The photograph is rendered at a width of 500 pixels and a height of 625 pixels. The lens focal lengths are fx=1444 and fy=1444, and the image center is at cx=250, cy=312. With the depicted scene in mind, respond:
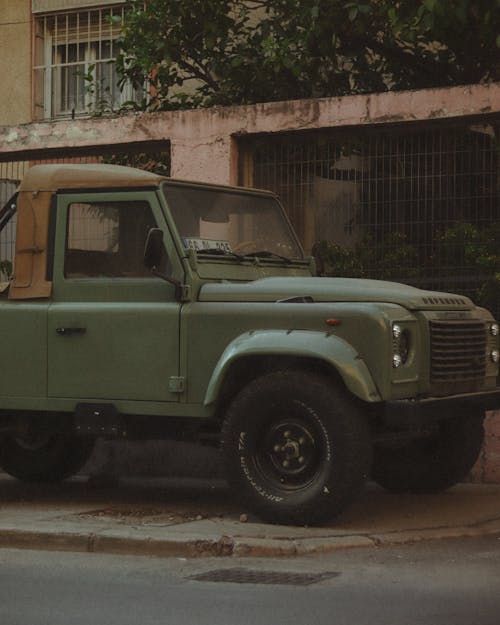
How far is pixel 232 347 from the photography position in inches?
344

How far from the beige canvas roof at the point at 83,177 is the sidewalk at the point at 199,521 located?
214cm

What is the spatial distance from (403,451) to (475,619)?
3958 millimetres

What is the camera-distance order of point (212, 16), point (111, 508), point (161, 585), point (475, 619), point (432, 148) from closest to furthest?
point (475, 619)
point (161, 585)
point (111, 508)
point (432, 148)
point (212, 16)

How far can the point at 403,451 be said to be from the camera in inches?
399

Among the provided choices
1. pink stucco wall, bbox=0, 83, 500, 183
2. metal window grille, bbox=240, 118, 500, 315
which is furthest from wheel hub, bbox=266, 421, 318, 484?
pink stucco wall, bbox=0, 83, 500, 183

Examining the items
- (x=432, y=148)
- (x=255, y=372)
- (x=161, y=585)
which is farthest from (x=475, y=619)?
(x=432, y=148)

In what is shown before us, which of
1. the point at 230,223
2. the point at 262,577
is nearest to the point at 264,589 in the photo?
the point at 262,577

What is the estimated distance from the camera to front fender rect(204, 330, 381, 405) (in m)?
8.35

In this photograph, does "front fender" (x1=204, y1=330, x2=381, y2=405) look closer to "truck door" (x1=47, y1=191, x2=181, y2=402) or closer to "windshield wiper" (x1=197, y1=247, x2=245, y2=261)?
"truck door" (x1=47, y1=191, x2=181, y2=402)

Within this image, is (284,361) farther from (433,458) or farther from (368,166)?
(368,166)

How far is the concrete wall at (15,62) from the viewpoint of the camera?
68.5 feet

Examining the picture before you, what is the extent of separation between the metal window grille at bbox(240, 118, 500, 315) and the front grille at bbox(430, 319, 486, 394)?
1.71 m

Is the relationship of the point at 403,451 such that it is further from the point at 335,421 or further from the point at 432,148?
the point at 432,148

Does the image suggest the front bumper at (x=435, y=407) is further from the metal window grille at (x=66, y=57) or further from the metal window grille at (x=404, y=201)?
the metal window grille at (x=66, y=57)
